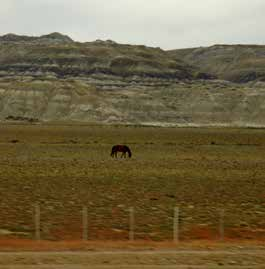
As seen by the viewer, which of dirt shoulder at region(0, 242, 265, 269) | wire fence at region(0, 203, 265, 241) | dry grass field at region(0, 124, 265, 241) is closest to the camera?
dirt shoulder at region(0, 242, 265, 269)

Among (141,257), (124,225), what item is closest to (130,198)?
(124,225)

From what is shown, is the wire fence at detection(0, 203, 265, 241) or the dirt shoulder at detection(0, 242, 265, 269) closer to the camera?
the dirt shoulder at detection(0, 242, 265, 269)

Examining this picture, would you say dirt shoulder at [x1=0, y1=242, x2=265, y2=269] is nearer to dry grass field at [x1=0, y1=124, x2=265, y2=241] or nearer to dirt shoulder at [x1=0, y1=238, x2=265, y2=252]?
dirt shoulder at [x1=0, y1=238, x2=265, y2=252]

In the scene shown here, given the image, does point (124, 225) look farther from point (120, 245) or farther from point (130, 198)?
point (130, 198)

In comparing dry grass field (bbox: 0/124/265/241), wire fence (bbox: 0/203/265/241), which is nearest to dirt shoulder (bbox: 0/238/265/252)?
wire fence (bbox: 0/203/265/241)

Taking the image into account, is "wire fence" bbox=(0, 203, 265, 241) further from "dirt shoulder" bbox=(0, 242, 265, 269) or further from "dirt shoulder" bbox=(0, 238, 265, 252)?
"dirt shoulder" bbox=(0, 242, 265, 269)

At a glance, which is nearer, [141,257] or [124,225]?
[141,257]

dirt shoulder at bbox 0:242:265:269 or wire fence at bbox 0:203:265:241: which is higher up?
dirt shoulder at bbox 0:242:265:269

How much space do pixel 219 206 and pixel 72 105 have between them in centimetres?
16606

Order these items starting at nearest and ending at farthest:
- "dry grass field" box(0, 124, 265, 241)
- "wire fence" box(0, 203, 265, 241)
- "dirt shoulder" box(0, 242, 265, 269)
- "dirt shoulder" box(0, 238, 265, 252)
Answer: "dirt shoulder" box(0, 242, 265, 269), "dirt shoulder" box(0, 238, 265, 252), "wire fence" box(0, 203, 265, 241), "dry grass field" box(0, 124, 265, 241)

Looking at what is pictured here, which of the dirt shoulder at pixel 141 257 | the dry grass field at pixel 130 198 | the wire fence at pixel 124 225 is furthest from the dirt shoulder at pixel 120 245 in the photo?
the dry grass field at pixel 130 198

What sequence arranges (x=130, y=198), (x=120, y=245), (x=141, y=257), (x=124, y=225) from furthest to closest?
(x=130, y=198) < (x=124, y=225) < (x=120, y=245) < (x=141, y=257)

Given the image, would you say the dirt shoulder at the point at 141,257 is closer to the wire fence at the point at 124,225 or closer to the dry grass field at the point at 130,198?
the wire fence at the point at 124,225

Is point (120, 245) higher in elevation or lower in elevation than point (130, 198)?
lower
